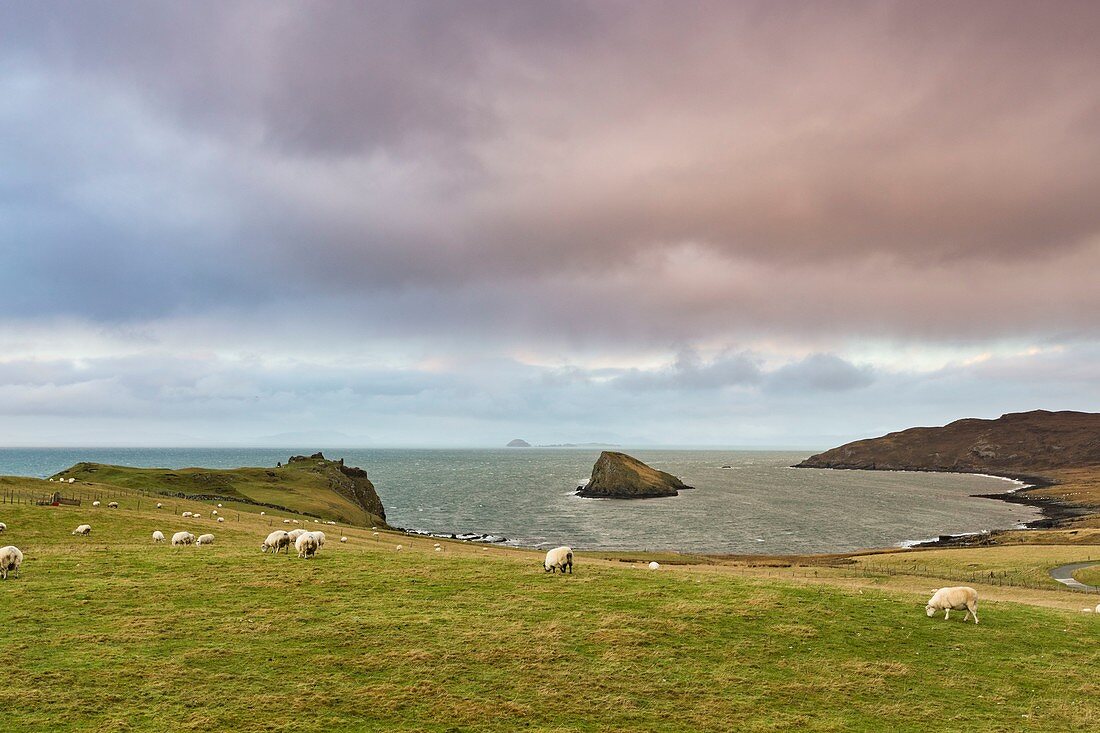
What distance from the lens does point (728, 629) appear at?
2225 cm

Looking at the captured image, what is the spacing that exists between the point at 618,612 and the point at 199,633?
15372 millimetres

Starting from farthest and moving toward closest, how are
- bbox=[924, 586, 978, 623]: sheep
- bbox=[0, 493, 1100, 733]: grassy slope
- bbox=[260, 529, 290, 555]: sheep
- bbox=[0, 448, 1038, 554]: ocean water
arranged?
bbox=[0, 448, 1038, 554]: ocean water < bbox=[260, 529, 290, 555]: sheep < bbox=[924, 586, 978, 623]: sheep < bbox=[0, 493, 1100, 733]: grassy slope

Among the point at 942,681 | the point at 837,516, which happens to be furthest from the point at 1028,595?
the point at 837,516

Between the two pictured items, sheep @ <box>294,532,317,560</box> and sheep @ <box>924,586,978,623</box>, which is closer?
sheep @ <box>924,586,978,623</box>

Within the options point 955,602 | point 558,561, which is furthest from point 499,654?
point 955,602

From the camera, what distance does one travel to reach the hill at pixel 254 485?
292 feet

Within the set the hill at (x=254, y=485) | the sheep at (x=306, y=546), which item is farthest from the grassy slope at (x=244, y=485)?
the sheep at (x=306, y=546)

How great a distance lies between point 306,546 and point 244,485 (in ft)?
282

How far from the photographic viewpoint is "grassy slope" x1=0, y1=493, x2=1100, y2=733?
1550 cm

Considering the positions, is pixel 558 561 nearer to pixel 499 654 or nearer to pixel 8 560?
pixel 499 654

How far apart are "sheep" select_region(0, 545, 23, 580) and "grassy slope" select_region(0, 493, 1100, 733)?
0.99 m

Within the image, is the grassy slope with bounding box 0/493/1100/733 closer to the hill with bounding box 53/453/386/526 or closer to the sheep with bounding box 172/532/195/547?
the sheep with bounding box 172/532/195/547

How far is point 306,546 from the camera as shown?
3234 centimetres

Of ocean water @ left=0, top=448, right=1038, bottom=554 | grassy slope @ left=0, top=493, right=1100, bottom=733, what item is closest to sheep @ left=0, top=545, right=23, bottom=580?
grassy slope @ left=0, top=493, right=1100, bottom=733
